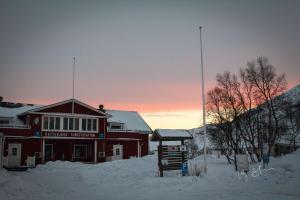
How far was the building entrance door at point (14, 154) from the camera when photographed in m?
39.3

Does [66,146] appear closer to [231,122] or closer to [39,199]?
[231,122]

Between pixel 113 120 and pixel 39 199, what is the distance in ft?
113

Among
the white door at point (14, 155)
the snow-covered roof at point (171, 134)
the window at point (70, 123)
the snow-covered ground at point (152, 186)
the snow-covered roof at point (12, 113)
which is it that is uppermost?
the snow-covered roof at point (12, 113)

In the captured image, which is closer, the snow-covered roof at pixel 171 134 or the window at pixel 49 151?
the snow-covered roof at pixel 171 134

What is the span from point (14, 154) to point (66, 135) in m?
6.12

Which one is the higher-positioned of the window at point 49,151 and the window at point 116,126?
the window at point 116,126

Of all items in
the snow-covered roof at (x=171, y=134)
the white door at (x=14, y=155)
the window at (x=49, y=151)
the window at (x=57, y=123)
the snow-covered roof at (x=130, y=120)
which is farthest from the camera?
the snow-covered roof at (x=130, y=120)

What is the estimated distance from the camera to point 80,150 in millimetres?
46438

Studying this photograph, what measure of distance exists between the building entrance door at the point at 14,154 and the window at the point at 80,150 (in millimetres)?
7948

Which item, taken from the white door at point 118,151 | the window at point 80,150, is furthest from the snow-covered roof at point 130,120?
the window at point 80,150

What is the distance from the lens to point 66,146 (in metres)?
45.0

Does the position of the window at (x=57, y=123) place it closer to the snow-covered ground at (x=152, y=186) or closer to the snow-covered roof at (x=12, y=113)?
the snow-covered roof at (x=12, y=113)

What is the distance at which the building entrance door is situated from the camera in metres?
39.3

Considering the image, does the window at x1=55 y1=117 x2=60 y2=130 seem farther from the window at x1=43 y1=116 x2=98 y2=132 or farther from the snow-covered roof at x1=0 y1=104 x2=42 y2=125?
the snow-covered roof at x1=0 y1=104 x2=42 y2=125
